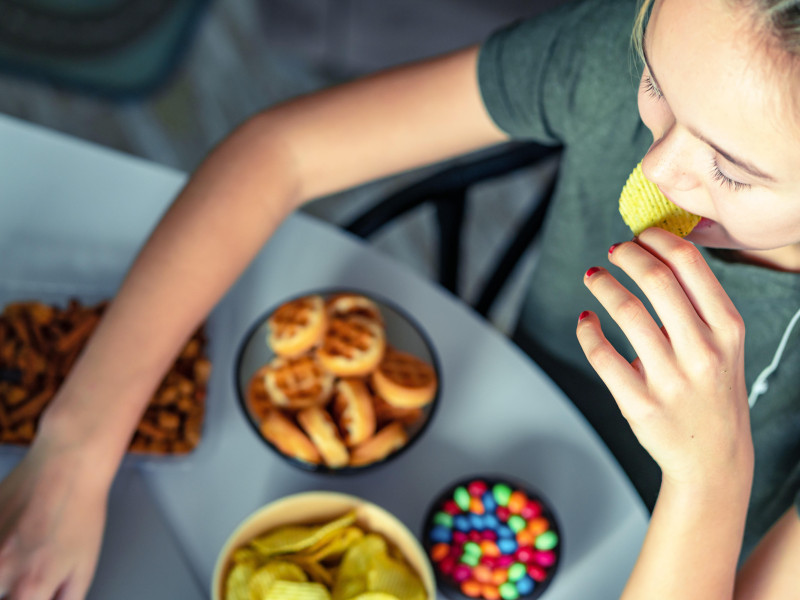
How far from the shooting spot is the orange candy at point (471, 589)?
1.94 ft

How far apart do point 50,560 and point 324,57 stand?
165cm

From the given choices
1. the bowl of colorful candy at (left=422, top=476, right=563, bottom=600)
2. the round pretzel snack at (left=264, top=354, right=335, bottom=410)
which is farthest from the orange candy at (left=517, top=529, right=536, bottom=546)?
the round pretzel snack at (left=264, top=354, right=335, bottom=410)

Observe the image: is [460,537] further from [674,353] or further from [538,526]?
[674,353]

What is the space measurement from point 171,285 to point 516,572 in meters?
0.41

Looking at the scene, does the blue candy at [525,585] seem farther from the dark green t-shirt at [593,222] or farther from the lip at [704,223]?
the lip at [704,223]

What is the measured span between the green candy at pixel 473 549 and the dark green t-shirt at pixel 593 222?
0.15m

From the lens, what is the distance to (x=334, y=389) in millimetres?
662

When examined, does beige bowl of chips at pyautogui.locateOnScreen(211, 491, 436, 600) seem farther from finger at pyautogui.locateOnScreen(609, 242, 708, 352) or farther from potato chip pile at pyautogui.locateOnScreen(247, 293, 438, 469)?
finger at pyautogui.locateOnScreen(609, 242, 708, 352)

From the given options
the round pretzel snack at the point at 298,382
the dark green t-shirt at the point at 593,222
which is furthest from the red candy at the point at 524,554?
the round pretzel snack at the point at 298,382

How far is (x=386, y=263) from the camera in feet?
2.85

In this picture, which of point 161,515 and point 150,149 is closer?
point 161,515

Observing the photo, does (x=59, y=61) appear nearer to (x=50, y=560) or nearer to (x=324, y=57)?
(x=324, y=57)

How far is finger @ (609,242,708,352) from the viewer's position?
33 cm

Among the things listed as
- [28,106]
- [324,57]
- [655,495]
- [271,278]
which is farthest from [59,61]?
[655,495]
